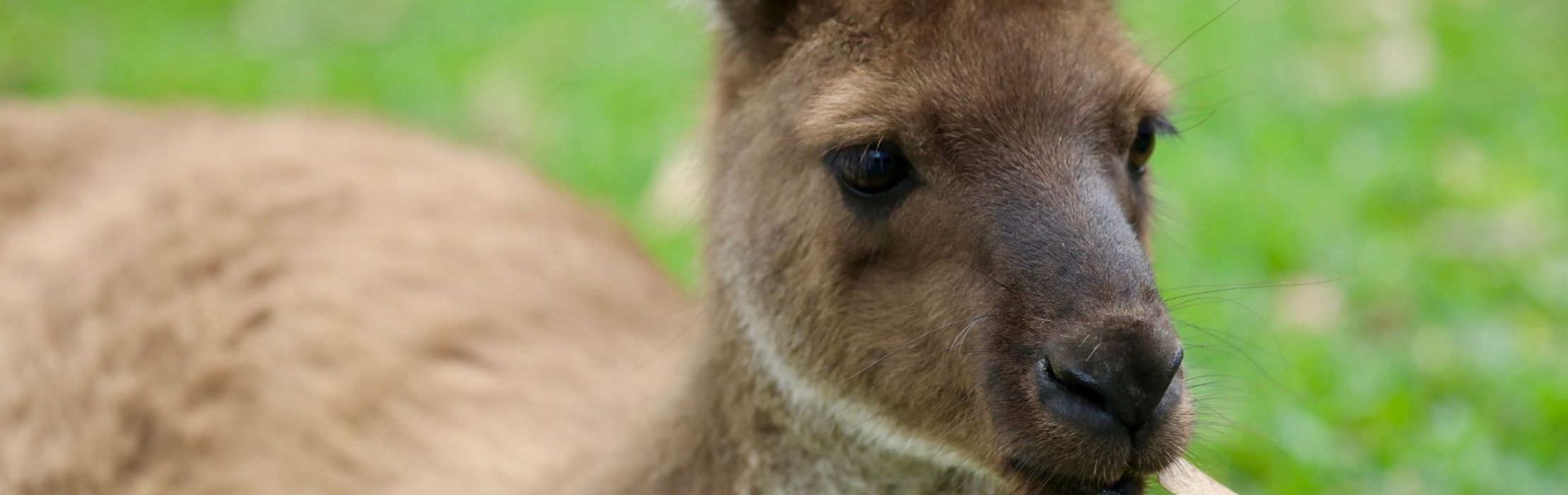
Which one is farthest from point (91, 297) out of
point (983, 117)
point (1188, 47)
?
point (1188, 47)

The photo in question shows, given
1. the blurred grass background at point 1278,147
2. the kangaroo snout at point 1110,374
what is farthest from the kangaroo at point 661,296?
the blurred grass background at point 1278,147

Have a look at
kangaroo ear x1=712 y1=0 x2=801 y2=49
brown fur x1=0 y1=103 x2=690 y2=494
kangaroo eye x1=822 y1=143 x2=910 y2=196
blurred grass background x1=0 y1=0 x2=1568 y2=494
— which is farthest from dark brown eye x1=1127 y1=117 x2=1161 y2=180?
brown fur x1=0 y1=103 x2=690 y2=494

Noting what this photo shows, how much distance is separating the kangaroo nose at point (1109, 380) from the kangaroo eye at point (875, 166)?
0.52 metres

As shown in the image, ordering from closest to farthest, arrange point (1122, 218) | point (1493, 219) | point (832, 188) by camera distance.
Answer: point (1122, 218) → point (832, 188) → point (1493, 219)

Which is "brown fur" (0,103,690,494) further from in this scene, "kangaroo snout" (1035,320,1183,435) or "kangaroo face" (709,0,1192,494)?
"kangaroo snout" (1035,320,1183,435)

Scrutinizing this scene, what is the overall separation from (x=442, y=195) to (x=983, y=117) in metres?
2.61

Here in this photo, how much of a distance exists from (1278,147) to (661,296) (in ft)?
10.7

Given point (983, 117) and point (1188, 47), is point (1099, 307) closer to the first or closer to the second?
point (983, 117)

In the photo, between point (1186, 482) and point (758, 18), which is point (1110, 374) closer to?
point (1186, 482)

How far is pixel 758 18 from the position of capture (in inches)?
134

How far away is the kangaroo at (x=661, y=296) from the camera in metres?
2.93

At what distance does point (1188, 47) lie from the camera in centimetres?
845

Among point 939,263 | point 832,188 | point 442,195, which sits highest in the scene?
point 442,195

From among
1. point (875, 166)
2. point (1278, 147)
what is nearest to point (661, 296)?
point (875, 166)
